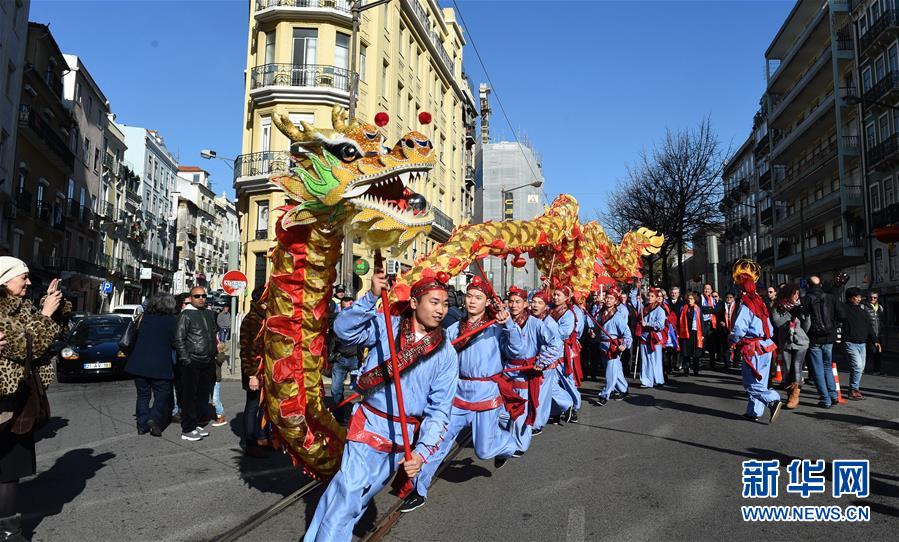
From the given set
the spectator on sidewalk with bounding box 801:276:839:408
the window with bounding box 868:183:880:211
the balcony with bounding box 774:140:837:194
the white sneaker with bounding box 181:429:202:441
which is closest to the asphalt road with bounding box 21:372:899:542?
the white sneaker with bounding box 181:429:202:441

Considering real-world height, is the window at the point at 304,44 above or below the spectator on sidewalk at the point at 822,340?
above

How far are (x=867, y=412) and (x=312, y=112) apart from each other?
21176 mm

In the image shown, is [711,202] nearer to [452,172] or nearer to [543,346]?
[452,172]

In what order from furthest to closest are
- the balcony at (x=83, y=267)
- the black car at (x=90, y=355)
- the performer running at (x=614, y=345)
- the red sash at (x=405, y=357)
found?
the balcony at (x=83, y=267), the black car at (x=90, y=355), the performer running at (x=614, y=345), the red sash at (x=405, y=357)

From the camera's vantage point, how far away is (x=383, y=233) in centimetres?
378

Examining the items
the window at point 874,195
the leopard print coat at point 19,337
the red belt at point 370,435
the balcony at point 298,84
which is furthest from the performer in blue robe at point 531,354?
the window at point 874,195

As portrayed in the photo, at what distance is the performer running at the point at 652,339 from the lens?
1133 cm

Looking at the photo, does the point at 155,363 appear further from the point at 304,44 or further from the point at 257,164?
the point at 304,44

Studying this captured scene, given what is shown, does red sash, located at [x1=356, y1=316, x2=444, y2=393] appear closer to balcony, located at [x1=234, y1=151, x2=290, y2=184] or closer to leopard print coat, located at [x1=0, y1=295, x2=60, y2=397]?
leopard print coat, located at [x1=0, y1=295, x2=60, y2=397]

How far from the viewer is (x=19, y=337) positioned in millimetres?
3812

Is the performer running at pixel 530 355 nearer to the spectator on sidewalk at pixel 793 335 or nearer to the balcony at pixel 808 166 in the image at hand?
the spectator on sidewalk at pixel 793 335

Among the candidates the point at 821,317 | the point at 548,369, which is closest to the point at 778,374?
the point at 821,317

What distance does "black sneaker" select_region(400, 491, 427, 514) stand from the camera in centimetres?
445

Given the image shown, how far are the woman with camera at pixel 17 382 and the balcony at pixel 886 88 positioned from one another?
1224 inches
